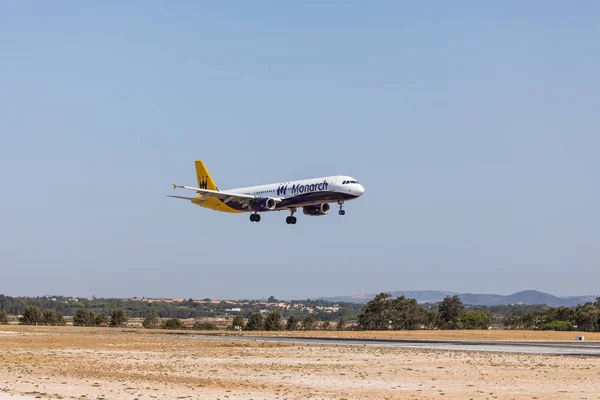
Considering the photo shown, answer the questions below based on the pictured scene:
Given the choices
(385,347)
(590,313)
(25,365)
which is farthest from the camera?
(590,313)

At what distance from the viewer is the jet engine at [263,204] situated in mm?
89250

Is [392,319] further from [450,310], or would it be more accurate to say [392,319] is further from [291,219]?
[291,219]

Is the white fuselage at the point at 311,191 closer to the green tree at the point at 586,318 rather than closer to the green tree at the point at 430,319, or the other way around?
the green tree at the point at 586,318

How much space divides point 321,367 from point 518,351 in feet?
56.8

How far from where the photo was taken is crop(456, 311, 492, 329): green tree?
133812mm

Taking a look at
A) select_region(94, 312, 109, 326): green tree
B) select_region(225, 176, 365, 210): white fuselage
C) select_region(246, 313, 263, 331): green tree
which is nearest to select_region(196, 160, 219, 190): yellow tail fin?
select_region(225, 176, 365, 210): white fuselage

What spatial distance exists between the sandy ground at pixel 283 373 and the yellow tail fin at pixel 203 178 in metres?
49.3

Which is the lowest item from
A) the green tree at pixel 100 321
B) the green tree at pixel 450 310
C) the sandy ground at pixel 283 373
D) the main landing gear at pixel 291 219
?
the sandy ground at pixel 283 373

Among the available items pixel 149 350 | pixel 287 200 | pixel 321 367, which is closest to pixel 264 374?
pixel 321 367

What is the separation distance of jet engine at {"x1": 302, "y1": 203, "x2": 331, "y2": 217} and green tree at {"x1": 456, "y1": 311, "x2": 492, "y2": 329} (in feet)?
170

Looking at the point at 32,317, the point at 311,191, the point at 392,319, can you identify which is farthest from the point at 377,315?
the point at 311,191

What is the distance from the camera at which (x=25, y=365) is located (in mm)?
45719

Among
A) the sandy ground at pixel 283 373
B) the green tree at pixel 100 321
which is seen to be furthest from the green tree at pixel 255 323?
the sandy ground at pixel 283 373

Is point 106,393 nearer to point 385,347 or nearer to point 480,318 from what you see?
point 385,347
